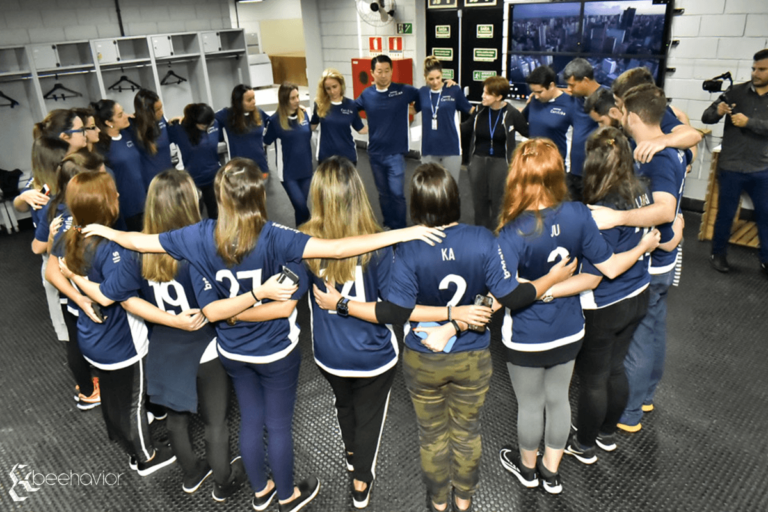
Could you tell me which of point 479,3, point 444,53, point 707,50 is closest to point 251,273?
point 707,50

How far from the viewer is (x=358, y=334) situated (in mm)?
1944

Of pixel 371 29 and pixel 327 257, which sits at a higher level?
pixel 371 29

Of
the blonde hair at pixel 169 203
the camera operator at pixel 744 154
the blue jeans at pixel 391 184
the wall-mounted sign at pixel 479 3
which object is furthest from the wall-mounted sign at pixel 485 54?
the blonde hair at pixel 169 203

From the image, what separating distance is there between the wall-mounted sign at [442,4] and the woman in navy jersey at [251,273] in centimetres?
620

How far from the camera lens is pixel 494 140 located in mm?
4500

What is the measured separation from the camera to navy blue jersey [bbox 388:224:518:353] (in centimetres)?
177

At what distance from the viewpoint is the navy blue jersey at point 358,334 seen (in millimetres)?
1896

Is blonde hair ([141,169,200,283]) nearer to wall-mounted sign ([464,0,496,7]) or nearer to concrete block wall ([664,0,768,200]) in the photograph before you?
concrete block wall ([664,0,768,200])

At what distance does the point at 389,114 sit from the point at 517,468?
11.4 feet

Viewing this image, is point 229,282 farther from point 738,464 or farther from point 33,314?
point 33,314

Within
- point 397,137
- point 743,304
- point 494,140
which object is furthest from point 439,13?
point 743,304

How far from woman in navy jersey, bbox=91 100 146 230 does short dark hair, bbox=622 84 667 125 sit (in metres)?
3.42

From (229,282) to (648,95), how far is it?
1.93 meters

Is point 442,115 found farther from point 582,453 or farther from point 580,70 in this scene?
point 582,453
